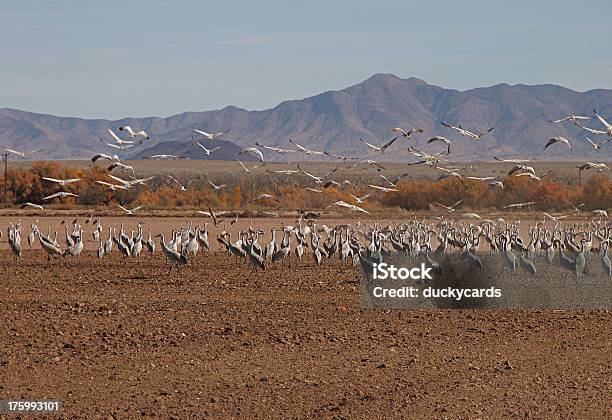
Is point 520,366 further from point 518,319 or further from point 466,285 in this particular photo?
point 466,285

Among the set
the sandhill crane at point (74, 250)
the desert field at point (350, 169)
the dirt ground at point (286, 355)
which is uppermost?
the dirt ground at point (286, 355)

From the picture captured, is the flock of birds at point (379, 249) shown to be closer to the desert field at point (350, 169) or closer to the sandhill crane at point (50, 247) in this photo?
the sandhill crane at point (50, 247)

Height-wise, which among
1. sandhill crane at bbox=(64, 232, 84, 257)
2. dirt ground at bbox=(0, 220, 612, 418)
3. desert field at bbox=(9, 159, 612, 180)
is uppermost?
dirt ground at bbox=(0, 220, 612, 418)

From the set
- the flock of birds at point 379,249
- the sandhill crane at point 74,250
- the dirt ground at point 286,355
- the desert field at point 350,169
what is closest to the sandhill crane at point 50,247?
the flock of birds at point 379,249

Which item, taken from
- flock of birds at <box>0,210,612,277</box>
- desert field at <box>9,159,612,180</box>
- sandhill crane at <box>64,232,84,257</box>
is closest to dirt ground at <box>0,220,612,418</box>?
flock of birds at <box>0,210,612,277</box>

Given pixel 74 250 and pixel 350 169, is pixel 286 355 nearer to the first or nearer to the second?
pixel 74 250

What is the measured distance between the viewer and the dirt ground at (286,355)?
1154cm

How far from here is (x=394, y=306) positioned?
1928 centimetres

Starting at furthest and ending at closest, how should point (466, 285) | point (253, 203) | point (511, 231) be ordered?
point (253, 203) → point (511, 231) → point (466, 285)

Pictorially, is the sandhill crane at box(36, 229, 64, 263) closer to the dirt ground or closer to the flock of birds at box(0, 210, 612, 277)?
the flock of birds at box(0, 210, 612, 277)

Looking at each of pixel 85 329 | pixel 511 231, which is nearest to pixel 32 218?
pixel 511 231

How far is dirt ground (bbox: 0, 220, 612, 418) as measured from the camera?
37.9ft

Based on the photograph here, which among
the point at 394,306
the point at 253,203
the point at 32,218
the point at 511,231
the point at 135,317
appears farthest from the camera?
the point at 253,203

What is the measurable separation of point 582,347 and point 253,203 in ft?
160
